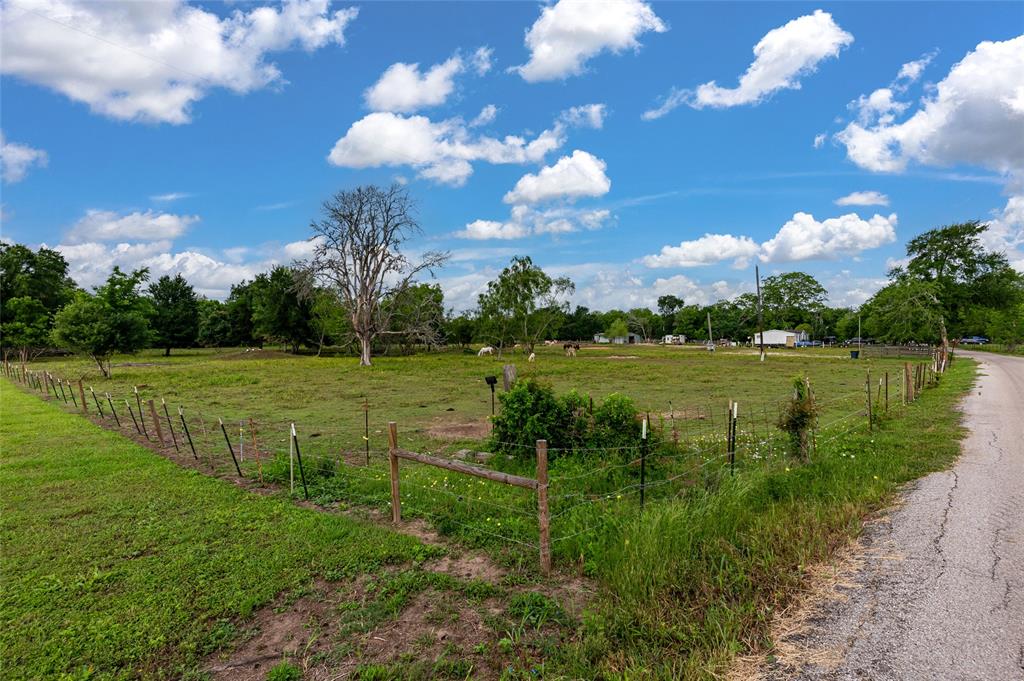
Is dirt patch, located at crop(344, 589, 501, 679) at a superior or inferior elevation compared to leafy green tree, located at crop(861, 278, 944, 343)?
inferior

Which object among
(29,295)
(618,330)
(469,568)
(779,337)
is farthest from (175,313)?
(779,337)

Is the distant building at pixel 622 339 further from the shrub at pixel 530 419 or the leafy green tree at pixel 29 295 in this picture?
the shrub at pixel 530 419

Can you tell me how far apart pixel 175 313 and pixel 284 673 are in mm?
75610

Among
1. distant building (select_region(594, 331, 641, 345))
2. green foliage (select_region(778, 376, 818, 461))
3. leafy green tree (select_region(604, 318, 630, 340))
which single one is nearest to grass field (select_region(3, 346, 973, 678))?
green foliage (select_region(778, 376, 818, 461))

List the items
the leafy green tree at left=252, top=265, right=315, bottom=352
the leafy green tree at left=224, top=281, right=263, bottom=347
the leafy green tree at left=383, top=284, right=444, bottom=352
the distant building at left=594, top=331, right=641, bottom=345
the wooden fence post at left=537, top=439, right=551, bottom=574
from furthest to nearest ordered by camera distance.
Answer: the distant building at left=594, top=331, right=641, bottom=345 < the leafy green tree at left=224, top=281, right=263, bottom=347 < the leafy green tree at left=252, top=265, right=315, bottom=352 < the leafy green tree at left=383, top=284, right=444, bottom=352 < the wooden fence post at left=537, top=439, right=551, bottom=574

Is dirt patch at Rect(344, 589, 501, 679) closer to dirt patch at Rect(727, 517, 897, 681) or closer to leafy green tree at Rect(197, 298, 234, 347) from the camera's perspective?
dirt patch at Rect(727, 517, 897, 681)

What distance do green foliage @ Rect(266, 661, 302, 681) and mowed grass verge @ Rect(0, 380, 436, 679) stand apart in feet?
2.14

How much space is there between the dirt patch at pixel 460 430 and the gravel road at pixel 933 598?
8.12 m

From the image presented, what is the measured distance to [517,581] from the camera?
4832 millimetres

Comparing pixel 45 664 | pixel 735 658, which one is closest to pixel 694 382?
pixel 735 658

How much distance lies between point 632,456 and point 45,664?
697 cm

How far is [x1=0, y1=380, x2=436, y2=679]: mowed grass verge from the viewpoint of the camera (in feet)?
12.9

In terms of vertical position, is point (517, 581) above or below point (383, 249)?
below

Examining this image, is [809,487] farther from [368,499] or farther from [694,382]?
[694,382]
